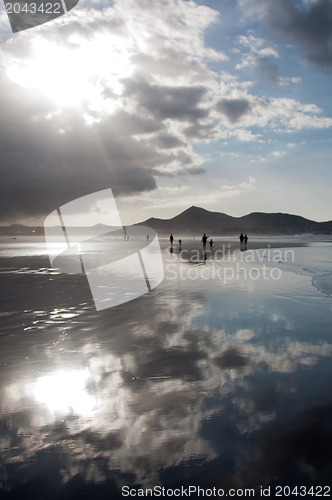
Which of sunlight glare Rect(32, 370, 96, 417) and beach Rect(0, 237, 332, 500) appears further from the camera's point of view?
sunlight glare Rect(32, 370, 96, 417)

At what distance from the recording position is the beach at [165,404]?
3721 mm

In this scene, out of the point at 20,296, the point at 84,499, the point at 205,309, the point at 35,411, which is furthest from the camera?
the point at 20,296

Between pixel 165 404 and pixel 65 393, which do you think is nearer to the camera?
pixel 165 404

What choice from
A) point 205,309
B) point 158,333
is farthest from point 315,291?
point 158,333

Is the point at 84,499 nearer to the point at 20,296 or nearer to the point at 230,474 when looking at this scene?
the point at 230,474

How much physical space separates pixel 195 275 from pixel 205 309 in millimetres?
9898

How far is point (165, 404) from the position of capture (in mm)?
5254

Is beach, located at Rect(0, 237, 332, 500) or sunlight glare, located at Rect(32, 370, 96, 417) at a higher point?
sunlight glare, located at Rect(32, 370, 96, 417)

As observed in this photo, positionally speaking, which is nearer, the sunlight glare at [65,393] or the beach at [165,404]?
the beach at [165,404]

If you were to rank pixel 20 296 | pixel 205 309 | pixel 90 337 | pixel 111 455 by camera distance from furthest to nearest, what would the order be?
pixel 20 296 < pixel 205 309 < pixel 90 337 < pixel 111 455

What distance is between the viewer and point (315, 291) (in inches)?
616

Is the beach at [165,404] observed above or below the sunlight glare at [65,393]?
below

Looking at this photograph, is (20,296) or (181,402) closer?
(181,402)

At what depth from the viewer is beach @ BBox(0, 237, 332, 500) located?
146 inches
